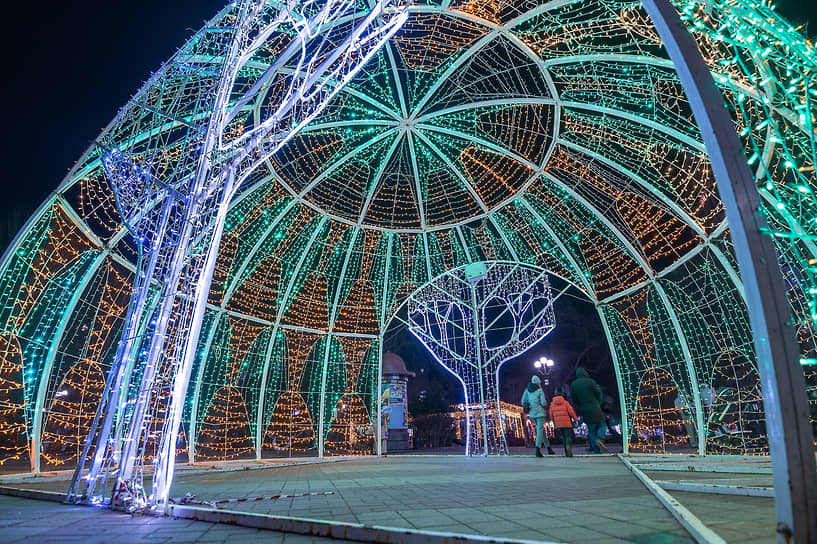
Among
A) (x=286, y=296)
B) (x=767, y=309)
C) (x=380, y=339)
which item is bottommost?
(x=767, y=309)

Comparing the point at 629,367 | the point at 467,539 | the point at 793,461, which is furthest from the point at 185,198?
the point at 629,367

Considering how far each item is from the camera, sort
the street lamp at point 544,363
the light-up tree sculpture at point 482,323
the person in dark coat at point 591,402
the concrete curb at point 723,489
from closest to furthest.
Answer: the concrete curb at point 723,489
the person in dark coat at point 591,402
the light-up tree sculpture at point 482,323
the street lamp at point 544,363

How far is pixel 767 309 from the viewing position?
6.51 ft

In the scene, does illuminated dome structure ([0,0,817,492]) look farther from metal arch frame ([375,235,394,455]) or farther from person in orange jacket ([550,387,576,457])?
person in orange jacket ([550,387,576,457])

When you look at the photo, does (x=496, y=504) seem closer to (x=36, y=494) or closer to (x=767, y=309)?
(x=767, y=309)

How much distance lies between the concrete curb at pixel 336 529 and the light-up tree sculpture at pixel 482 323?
8.86 m

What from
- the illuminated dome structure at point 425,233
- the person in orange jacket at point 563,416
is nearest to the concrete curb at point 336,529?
the illuminated dome structure at point 425,233

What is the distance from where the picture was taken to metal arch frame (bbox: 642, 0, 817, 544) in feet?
5.85

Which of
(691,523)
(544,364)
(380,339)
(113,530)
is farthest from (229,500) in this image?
(544,364)

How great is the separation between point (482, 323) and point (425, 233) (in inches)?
124

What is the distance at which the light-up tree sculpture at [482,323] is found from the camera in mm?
11953

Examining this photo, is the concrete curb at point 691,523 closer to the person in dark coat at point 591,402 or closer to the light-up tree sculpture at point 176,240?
the light-up tree sculpture at point 176,240

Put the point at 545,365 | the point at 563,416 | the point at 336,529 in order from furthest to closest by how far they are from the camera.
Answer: the point at 545,365, the point at 563,416, the point at 336,529

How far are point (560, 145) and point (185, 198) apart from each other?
8498mm
